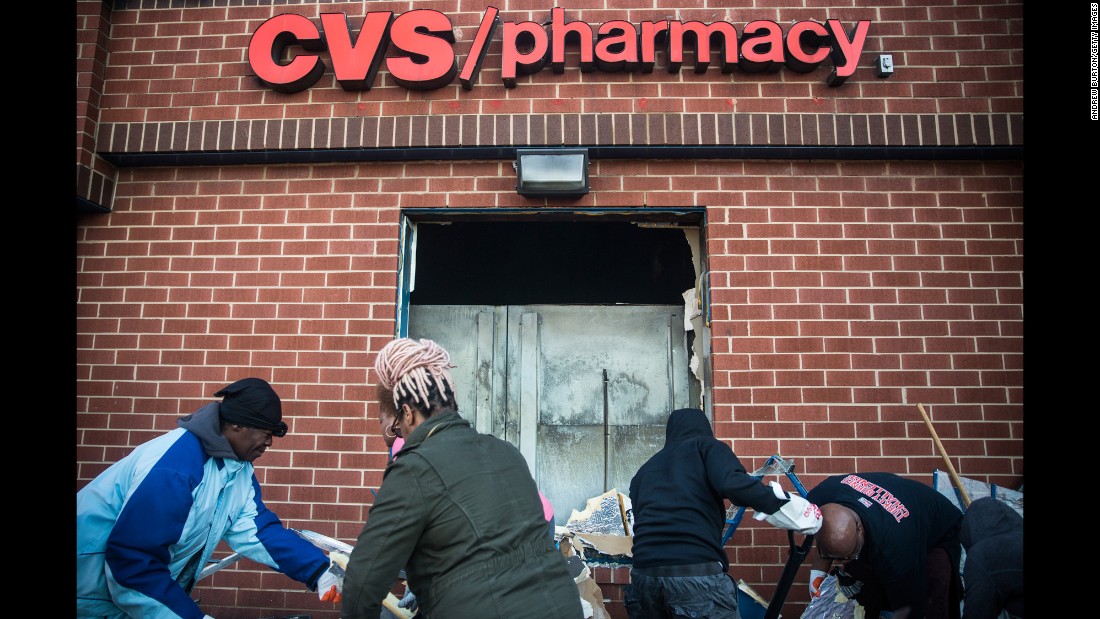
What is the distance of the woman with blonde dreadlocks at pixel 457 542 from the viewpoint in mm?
2090

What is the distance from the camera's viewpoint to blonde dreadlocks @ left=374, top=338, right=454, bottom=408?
97.0 inches

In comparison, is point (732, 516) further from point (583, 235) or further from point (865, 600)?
point (583, 235)

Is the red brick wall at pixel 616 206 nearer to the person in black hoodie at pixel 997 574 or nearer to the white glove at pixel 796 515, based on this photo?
the white glove at pixel 796 515

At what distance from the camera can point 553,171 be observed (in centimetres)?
Result: 470

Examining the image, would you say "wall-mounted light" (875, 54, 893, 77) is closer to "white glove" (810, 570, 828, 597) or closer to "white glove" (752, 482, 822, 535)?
"white glove" (752, 482, 822, 535)

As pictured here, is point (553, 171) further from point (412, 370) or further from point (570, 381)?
point (412, 370)

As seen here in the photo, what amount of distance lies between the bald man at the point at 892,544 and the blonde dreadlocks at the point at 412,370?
225 cm

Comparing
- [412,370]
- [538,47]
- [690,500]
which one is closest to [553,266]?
[538,47]

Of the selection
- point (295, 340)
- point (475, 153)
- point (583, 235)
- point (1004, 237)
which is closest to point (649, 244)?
point (583, 235)

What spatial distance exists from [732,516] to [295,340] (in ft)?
10.1

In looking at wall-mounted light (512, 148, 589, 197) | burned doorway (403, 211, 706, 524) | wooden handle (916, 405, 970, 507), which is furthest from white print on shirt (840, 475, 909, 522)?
wall-mounted light (512, 148, 589, 197)

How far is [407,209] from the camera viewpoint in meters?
4.92

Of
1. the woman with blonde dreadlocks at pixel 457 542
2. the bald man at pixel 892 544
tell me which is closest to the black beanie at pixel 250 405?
the woman with blonde dreadlocks at pixel 457 542

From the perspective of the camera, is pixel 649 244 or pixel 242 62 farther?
pixel 649 244
